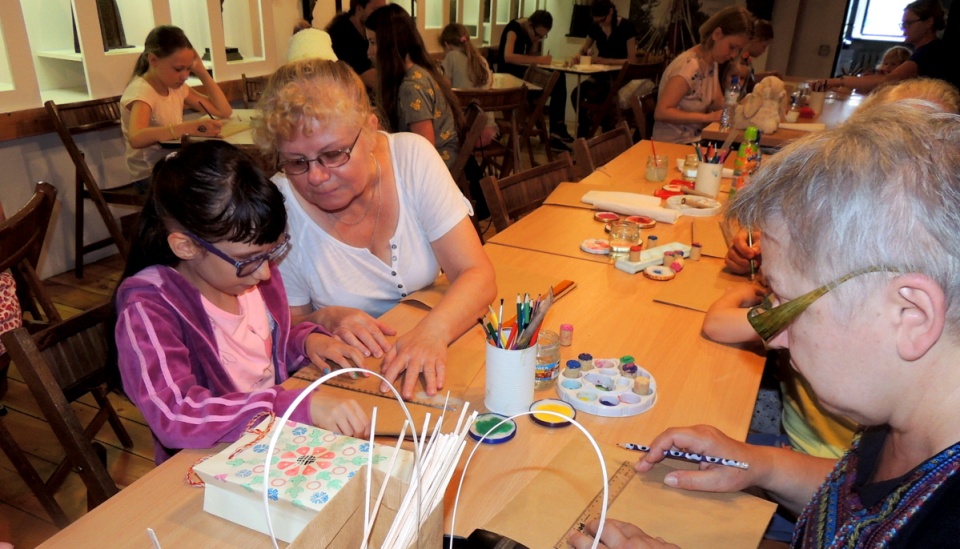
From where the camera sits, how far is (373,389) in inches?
50.9

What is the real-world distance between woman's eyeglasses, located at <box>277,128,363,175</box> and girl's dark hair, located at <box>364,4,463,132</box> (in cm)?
210

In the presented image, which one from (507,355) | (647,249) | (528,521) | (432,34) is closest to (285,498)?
(528,521)

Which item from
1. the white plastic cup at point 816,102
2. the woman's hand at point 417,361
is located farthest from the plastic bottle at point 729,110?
the woman's hand at point 417,361

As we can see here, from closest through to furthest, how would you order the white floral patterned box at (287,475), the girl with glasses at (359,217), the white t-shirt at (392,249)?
the white floral patterned box at (287,475), the girl with glasses at (359,217), the white t-shirt at (392,249)

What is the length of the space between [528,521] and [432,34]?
6.53 metres

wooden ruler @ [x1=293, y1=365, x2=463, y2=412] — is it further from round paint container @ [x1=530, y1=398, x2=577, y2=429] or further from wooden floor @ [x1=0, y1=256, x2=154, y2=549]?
wooden floor @ [x1=0, y1=256, x2=154, y2=549]

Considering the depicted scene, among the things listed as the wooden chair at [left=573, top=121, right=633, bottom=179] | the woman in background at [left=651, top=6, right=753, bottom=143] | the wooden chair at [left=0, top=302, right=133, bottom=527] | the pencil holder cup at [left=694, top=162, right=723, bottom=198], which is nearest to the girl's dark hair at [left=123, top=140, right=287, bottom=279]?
the wooden chair at [left=0, top=302, right=133, bottom=527]

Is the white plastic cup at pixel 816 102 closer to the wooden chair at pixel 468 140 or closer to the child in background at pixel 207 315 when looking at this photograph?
the wooden chair at pixel 468 140

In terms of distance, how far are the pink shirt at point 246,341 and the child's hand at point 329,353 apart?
5.1 inches

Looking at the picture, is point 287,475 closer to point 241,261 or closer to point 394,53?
point 241,261

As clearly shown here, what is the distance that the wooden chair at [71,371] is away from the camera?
113 cm

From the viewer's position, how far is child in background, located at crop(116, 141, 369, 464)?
1.11 meters

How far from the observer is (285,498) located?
85 centimetres

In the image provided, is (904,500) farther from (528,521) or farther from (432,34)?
(432,34)
